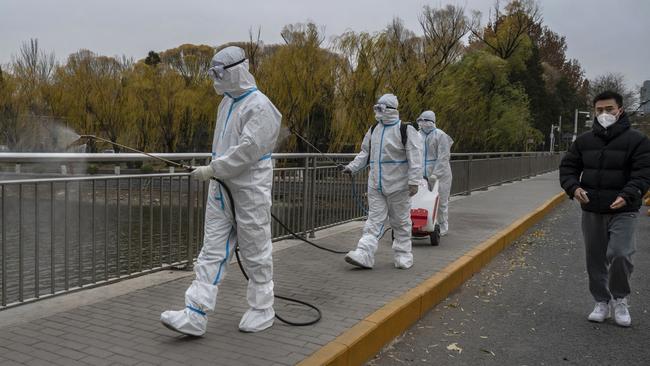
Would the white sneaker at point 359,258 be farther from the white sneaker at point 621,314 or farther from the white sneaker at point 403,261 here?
the white sneaker at point 621,314

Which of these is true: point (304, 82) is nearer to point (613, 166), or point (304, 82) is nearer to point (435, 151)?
point (435, 151)

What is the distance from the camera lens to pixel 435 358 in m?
Answer: 4.29

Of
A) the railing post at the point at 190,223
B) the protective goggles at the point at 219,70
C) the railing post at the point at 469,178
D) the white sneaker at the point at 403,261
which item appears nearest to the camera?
the protective goggles at the point at 219,70

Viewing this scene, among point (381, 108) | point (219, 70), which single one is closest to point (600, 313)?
point (381, 108)

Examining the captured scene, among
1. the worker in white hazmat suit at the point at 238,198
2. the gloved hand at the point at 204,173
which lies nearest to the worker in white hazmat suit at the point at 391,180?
the worker in white hazmat suit at the point at 238,198

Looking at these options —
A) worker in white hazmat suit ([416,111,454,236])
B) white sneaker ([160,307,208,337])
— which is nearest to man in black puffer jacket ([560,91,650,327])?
white sneaker ([160,307,208,337])

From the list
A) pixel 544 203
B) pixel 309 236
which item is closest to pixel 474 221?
pixel 309 236

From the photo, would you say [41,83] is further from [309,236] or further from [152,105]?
[309,236]

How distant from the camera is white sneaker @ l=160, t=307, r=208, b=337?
12.5 feet

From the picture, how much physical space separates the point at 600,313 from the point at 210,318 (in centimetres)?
322

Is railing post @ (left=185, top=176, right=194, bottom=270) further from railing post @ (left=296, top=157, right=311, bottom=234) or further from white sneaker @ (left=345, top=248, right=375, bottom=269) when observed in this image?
railing post @ (left=296, top=157, right=311, bottom=234)

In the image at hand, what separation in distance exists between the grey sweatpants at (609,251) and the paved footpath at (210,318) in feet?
5.17

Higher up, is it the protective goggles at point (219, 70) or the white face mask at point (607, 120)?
the protective goggles at point (219, 70)

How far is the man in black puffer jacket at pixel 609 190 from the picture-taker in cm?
473
